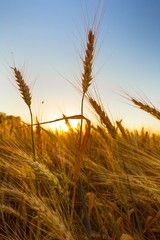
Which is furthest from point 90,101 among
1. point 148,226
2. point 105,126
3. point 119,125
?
point 148,226

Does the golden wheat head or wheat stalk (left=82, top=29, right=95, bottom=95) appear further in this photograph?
the golden wheat head

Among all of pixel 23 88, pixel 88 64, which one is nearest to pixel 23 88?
pixel 23 88

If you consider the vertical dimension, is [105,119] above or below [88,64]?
below

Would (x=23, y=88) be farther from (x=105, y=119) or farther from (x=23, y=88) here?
(x=105, y=119)

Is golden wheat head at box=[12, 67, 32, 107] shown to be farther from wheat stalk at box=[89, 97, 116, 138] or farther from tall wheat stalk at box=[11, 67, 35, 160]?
wheat stalk at box=[89, 97, 116, 138]

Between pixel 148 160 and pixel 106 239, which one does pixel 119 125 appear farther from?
pixel 106 239

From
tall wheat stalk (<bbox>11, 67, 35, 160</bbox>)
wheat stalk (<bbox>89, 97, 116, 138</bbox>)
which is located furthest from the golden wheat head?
wheat stalk (<bbox>89, 97, 116, 138</bbox>)

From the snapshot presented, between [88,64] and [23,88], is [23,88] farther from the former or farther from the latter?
[88,64]

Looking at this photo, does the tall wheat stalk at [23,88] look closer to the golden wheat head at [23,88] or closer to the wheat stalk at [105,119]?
the golden wheat head at [23,88]

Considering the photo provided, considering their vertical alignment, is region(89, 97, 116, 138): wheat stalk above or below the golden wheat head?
below

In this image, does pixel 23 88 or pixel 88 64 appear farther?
pixel 23 88

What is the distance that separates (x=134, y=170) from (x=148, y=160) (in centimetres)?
42

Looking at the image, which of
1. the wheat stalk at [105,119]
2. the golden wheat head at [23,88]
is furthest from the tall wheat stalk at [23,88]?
the wheat stalk at [105,119]

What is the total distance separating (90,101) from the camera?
5.12 feet
